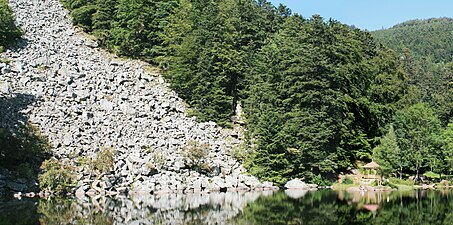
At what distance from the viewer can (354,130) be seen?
5044 cm

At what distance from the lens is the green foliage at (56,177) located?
32.5 metres

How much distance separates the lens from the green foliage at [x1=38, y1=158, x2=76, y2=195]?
107 feet

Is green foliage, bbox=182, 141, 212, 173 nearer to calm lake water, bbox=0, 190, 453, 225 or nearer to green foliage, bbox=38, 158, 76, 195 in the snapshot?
calm lake water, bbox=0, 190, 453, 225

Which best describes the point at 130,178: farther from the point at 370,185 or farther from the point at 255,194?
the point at 370,185

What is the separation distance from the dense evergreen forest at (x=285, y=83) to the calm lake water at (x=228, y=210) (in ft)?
30.5

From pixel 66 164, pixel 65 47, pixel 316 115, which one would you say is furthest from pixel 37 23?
pixel 316 115

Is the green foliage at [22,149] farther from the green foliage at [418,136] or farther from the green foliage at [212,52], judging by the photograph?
the green foliage at [418,136]

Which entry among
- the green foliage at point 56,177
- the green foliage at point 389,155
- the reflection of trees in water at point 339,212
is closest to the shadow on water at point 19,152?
the green foliage at point 56,177

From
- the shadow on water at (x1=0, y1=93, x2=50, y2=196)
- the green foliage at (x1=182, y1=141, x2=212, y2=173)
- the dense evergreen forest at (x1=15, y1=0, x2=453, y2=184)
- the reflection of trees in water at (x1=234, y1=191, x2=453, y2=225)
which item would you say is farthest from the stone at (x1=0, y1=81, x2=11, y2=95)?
the reflection of trees in water at (x1=234, y1=191, x2=453, y2=225)

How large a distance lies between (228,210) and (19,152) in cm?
1640

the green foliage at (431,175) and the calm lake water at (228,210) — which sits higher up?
the green foliage at (431,175)

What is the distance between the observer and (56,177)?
107 feet

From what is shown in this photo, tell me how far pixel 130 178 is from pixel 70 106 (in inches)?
395

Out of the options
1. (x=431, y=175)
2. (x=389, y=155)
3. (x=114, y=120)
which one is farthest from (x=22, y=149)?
(x=431, y=175)
